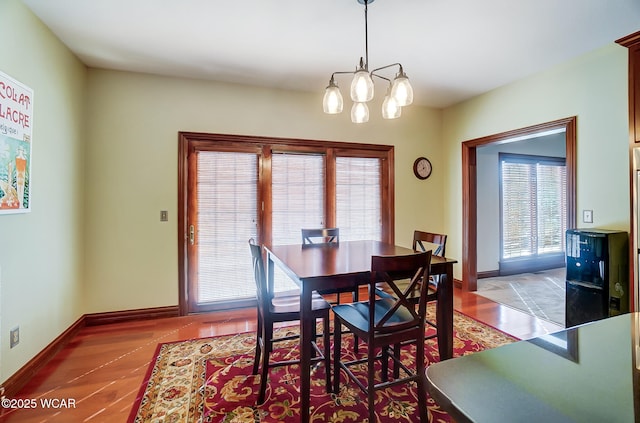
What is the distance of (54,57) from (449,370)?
359 cm

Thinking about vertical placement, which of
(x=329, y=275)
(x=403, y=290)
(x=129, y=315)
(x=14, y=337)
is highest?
(x=329, y=275)

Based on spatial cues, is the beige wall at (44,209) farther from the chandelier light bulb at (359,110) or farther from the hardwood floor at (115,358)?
the chandelier light bulb at (359,110)

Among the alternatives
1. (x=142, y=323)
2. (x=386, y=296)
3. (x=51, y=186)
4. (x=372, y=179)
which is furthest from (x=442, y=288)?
(x=51, y=186)

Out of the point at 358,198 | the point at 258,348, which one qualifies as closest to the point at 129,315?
the point at 258,348

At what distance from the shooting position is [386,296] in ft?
7.47

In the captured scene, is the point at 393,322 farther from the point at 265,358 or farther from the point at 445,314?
the point at 265,358

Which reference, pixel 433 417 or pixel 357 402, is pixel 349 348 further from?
pixel 433 417

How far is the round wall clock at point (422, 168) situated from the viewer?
4.48 m

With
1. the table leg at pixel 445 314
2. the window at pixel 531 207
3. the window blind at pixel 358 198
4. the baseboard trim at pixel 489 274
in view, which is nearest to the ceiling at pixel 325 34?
the window blind at pixel 358 198

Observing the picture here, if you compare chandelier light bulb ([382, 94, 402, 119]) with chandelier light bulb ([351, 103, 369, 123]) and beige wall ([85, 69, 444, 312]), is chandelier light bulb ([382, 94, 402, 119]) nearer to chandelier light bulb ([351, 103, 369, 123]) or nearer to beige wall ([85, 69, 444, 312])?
chandelier light bulb ([351, 103, 369, 123])

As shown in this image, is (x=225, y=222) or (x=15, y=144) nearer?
(x=15, y=144)

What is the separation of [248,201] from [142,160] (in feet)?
4.02

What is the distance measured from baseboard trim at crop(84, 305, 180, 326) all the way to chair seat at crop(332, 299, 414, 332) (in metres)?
2.31

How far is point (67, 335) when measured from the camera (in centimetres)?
278
